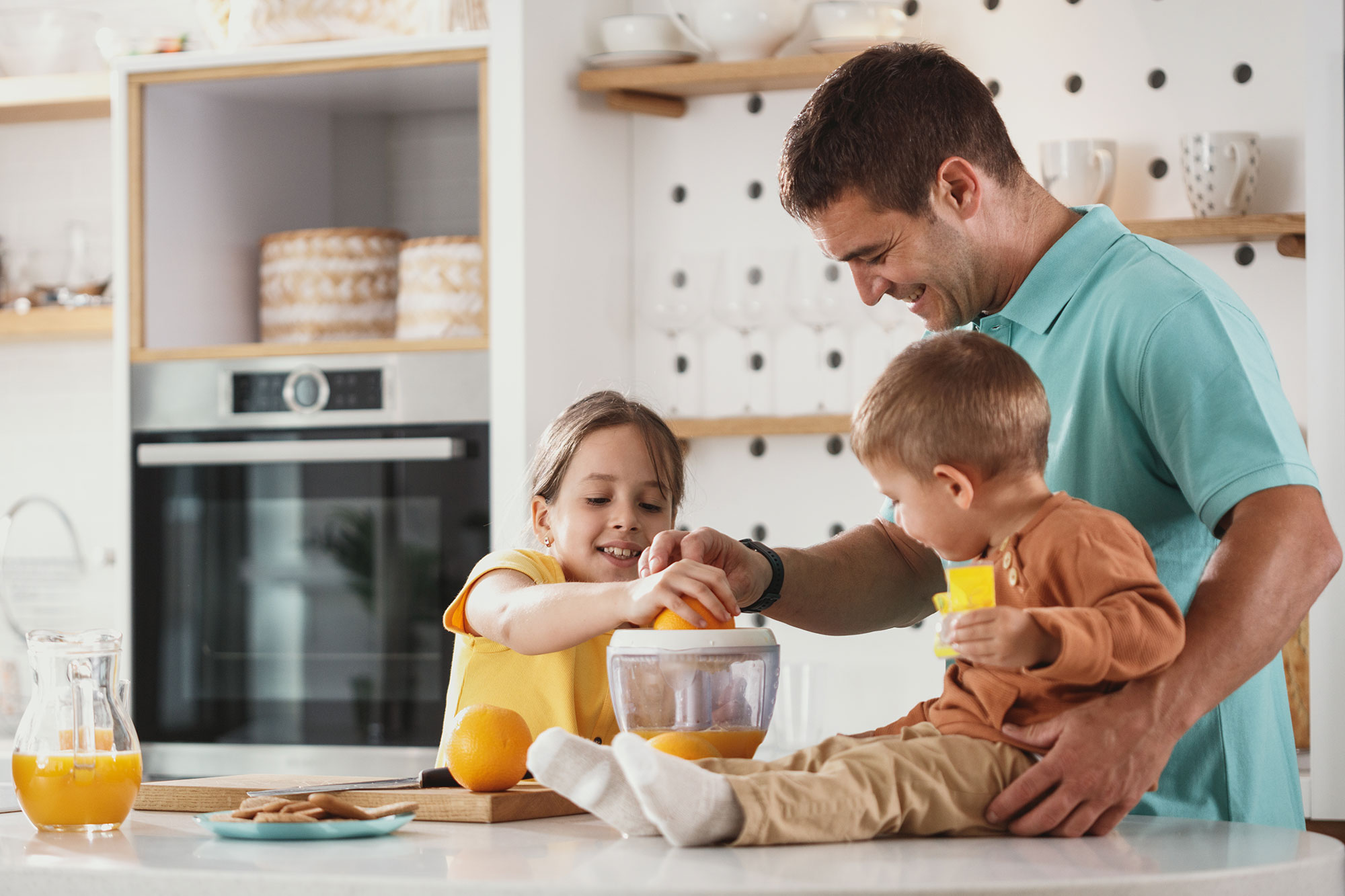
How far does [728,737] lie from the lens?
116cm

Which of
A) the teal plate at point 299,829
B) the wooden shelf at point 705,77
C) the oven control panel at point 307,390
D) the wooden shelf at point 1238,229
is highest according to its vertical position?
the wooden shelf at point 705,77

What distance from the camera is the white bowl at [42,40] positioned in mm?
3152

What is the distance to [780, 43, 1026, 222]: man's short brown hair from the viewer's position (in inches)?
55.4

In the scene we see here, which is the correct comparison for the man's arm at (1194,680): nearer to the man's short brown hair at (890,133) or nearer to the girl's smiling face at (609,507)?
the man's short brown hair at (890,133)

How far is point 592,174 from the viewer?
2898 millimetres

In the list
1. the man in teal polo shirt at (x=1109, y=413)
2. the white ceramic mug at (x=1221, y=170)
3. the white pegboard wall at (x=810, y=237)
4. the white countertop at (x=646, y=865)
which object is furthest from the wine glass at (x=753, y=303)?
the white countertop at (x=646, y=865)

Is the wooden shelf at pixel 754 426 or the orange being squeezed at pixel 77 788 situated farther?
the wooden shelf at pixel 754 426

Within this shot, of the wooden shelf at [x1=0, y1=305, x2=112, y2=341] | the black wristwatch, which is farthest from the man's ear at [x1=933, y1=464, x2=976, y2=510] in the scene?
the wooden shelf at [x1=0, y1=305, x2=112, y2=341]

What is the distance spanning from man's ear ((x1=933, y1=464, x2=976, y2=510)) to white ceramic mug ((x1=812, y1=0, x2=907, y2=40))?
5.99ft

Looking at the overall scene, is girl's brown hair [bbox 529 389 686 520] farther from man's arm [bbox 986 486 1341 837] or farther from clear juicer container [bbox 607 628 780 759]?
man's arm [bbox 986 486 1341 837]

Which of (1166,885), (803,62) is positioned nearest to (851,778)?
(1166,885)

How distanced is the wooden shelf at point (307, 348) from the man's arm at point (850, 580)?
3.81 ft

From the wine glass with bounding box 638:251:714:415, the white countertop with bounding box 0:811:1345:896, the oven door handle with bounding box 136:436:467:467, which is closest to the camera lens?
the white countertop with bounding box 0:811:1345:896

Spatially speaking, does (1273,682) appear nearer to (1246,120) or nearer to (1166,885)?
(1166,885)
